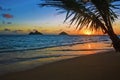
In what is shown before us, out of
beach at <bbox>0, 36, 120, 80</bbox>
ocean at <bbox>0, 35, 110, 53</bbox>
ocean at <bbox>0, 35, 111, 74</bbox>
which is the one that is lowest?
ocean at <bbox>0, 35, 110, 53</bbox>

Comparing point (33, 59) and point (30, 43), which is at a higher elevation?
point (33, 59)

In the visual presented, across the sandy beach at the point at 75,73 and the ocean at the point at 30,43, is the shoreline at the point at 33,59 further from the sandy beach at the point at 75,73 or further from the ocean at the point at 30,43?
the ocean at the point at 30,43

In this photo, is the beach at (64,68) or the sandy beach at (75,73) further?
the beach at (64,68)

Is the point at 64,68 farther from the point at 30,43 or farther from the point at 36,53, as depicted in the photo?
the point at 30,43

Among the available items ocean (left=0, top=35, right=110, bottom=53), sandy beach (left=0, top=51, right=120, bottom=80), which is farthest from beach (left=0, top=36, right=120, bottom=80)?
ocean (left=0, top=35, right=110, bottom=53)

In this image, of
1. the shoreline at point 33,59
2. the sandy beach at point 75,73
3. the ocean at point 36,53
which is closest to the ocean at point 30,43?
the ocean at point 36,53

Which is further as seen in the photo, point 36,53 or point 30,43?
point 30,43

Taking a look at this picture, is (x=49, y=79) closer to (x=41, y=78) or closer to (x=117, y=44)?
(x=41, y=78)

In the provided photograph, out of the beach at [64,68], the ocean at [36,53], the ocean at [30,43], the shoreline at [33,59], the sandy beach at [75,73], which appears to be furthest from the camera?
the ocean at [30,43]

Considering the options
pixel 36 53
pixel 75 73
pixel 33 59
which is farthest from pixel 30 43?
pixel 75 73

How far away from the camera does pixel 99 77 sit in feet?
19.2

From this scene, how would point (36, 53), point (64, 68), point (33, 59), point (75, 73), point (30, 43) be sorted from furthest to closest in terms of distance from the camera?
1. point (30, 43)
2. point (36, 53)
3. point (33, 59)
4. point (64, 68)
5. point (75, 73)

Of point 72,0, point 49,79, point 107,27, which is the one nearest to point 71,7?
point 72,0

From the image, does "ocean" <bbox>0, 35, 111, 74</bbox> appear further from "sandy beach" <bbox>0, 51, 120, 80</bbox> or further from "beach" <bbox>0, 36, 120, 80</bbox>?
"sandy beach" <bbox>0, 51, 120, 80</bbox>
